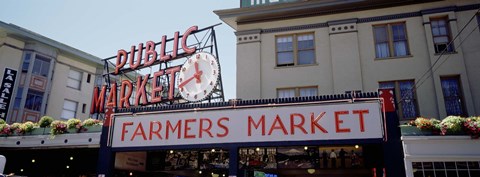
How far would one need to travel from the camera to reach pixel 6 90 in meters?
29.1

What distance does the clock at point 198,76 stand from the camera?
21.4 metres

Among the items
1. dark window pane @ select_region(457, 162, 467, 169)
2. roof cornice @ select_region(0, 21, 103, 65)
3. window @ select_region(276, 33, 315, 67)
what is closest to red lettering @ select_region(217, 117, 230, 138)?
window @ select_region(276, 33, 315, 67)

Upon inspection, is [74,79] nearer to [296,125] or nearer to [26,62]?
[26,62]

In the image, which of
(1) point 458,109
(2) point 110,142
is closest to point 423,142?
(1) point 458,109

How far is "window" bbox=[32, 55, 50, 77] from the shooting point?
34406mm

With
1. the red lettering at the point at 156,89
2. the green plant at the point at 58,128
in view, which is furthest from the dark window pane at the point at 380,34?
the green plant at the point at 58,128

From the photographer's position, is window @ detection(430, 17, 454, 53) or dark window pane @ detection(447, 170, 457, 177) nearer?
dark window pane @ detection(447, 170, 457, 177)

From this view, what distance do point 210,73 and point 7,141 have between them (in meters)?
11.8

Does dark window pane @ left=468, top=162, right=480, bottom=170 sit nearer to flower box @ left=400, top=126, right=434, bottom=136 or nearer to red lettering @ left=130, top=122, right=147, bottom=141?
flower box @ left=400, top=126, right=434, bottom=136

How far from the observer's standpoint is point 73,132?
19.7m

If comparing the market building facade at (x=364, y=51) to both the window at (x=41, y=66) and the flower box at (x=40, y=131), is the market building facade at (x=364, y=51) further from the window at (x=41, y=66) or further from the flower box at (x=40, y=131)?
the window at (x=41, y=66)

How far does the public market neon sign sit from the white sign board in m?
6.05

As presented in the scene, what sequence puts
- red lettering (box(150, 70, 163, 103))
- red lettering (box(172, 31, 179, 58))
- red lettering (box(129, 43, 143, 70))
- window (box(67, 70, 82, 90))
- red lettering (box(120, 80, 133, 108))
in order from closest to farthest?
red lettering (box(150, 70, 163, 103)) < red lettering (box(172, 31, 179, 58)) < red lettering (box(120, 80, 133, 108)) < red lettering (box(129, 43, 143, 70)) < window (box(67, 70, 82, 90))

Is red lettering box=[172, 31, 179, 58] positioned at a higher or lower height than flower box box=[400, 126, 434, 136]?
higher
